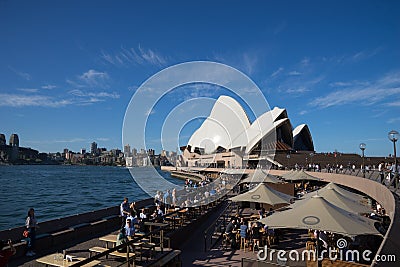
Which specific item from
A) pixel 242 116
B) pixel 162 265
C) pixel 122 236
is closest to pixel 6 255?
pixel 122 236

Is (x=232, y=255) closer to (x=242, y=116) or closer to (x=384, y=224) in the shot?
(x=384, y=224)

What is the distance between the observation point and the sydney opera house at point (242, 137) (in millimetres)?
56812

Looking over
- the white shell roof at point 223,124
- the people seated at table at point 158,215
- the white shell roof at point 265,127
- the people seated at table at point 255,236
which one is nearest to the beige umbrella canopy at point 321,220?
the people seated at table at point 255,236

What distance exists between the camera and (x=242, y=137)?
6769 cm

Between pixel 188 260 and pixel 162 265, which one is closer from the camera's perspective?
pixel 162 265

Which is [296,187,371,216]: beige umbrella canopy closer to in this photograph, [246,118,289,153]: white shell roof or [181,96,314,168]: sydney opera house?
[181,96,314,168]: sydney opera house

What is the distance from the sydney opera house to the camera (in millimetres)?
56812

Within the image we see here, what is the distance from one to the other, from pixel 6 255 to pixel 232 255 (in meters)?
Answer: 5.64

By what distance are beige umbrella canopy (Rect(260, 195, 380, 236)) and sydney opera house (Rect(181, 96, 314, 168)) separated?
44744 mm

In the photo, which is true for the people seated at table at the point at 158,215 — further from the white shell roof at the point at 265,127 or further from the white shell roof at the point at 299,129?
the white shell roof at the point at 299,129

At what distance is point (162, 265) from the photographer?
6.58 m

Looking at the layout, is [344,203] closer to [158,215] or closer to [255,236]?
[255,236]

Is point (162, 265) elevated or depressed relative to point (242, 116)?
depressed

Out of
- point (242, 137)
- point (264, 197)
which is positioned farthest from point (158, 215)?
point (242, 137)
